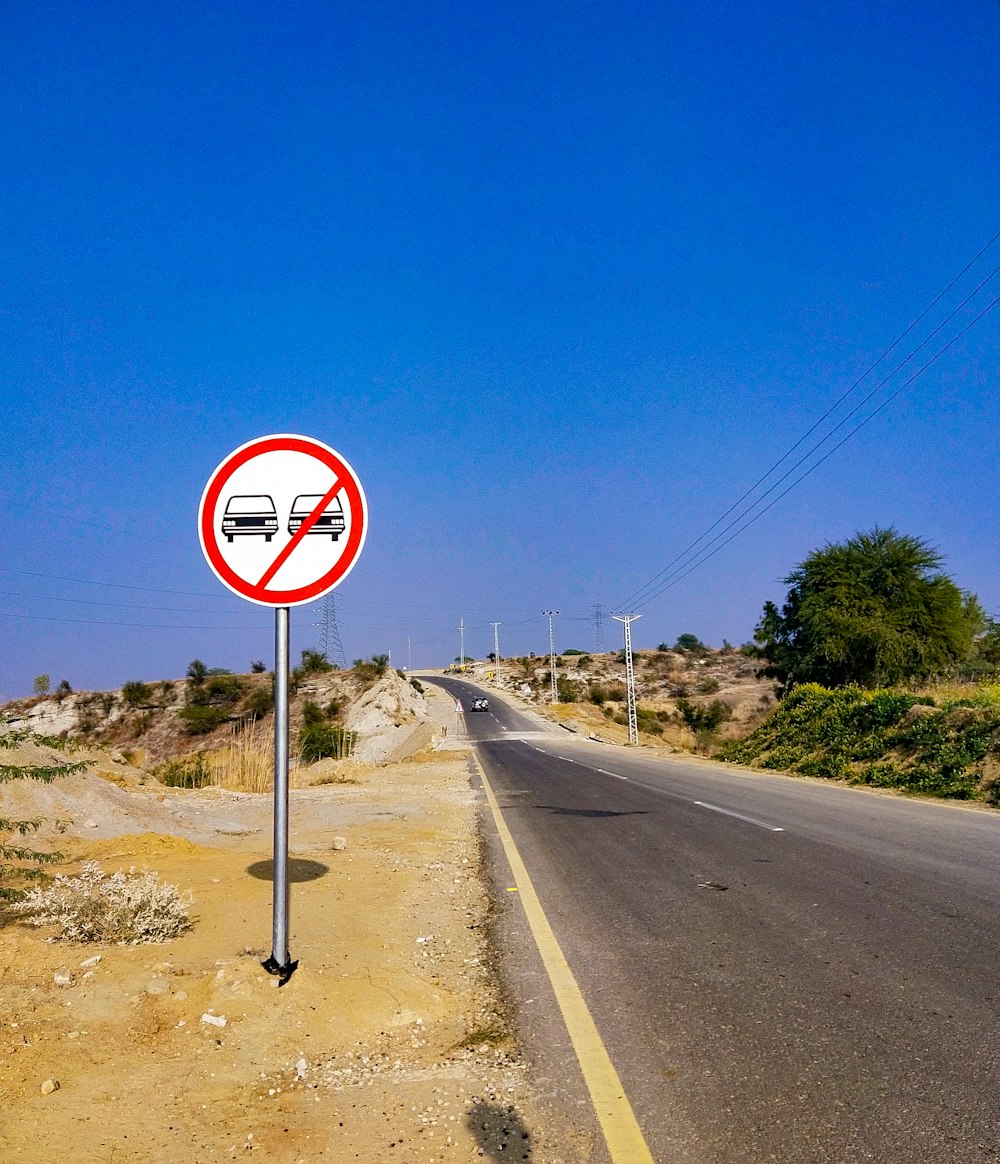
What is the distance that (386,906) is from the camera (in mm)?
7238

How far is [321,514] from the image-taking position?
15.8ft

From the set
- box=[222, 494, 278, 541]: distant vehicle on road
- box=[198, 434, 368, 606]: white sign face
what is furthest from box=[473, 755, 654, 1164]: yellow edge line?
box=[222, 494, 278, 541]: distant vehicle on road

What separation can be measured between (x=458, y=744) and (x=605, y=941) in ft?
124

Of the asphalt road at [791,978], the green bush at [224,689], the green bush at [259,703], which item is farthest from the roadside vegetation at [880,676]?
the green bush at [224,689]

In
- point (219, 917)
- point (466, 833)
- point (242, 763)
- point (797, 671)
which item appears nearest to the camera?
point (219, 917)

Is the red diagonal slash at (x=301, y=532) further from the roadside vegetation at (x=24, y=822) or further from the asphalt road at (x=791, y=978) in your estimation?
the asphalt road at (x=791, y=978)

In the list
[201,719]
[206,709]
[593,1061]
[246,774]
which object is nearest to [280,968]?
[593,1061]

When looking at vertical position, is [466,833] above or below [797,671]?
below

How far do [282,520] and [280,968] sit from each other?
7.64 ft

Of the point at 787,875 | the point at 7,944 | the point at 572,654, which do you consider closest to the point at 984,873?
the point at 787,875

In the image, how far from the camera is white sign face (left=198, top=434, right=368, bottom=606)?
475 centimetres

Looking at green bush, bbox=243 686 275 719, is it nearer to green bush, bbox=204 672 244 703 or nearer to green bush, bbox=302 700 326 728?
green bush, bbox=204 672 244 703

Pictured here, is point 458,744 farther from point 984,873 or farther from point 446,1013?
point 446,1013

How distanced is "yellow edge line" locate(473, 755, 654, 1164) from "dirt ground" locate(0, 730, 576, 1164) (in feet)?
0.90
